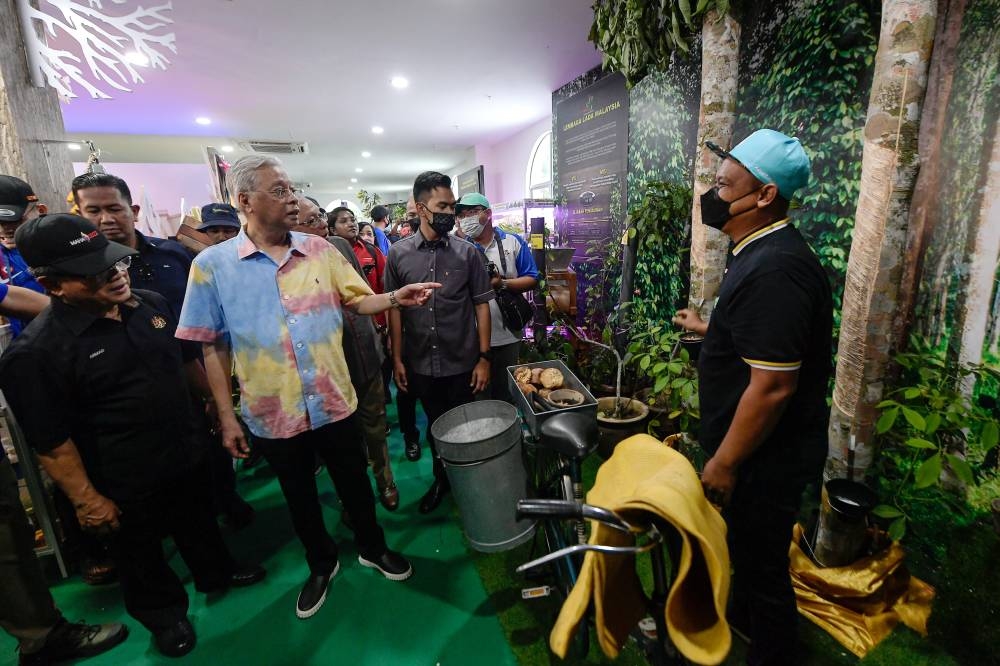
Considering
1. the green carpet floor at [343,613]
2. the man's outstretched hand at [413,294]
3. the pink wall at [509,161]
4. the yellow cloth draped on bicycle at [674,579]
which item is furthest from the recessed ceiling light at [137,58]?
the pink wall at [509,161]

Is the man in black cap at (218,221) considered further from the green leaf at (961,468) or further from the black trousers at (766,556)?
the green leaf at (961,468)

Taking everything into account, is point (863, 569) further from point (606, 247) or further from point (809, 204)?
point (606, 247)

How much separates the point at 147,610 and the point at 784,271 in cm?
294

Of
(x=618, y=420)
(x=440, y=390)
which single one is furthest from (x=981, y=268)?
(x=440, y=390)

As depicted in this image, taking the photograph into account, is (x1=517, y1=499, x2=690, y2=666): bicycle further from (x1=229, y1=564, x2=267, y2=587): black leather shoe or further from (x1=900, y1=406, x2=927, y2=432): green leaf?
(x1=229, y1=564, x2=267, y2=587): black leather shoe

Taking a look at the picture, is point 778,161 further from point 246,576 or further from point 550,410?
point 246,576

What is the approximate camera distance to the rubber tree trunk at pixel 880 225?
1637 mm

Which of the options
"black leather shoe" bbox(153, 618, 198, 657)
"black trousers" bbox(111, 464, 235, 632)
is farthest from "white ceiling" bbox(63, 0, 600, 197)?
"black leather shoe" bbox(153, 618, 198, 657)

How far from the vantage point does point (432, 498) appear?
2.74 metres

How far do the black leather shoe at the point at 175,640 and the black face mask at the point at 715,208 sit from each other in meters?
2.90

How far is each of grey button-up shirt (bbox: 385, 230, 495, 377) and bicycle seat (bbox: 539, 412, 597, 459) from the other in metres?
1.11

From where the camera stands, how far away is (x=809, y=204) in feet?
8.20

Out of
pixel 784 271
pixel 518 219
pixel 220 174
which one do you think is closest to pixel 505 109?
pixel 518 219

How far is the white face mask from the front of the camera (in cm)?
328
